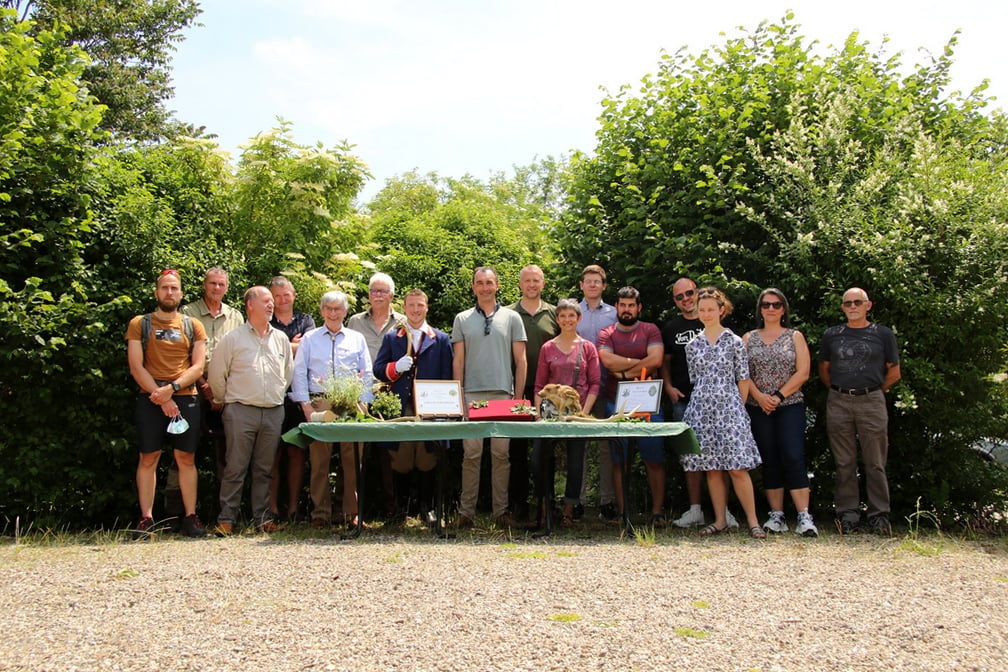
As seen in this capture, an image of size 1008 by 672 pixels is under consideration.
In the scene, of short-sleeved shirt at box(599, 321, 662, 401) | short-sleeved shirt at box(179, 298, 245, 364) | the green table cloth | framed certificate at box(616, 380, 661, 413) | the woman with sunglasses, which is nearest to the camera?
the green table cloth

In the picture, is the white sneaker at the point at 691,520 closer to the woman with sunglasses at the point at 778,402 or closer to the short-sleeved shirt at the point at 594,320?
the woman with sunglasses at the point at 778,402

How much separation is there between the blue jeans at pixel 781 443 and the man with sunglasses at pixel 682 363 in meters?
0.51

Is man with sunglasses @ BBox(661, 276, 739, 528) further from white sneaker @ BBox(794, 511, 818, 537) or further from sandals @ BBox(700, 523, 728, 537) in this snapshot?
white sneaker @ BBox(794, 511, 818, 537)

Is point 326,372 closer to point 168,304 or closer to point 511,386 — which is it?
point 168,304

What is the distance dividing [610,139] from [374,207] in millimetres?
25583

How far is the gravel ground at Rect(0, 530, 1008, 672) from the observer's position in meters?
3.82

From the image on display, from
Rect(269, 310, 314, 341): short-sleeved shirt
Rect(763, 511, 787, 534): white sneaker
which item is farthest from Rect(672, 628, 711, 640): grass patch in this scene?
Rect(269, 310, 314, 341): short-sleeved shirt

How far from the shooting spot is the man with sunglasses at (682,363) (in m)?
7.34

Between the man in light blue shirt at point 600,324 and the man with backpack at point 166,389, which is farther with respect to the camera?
the man in light blue shirt at point 600,324

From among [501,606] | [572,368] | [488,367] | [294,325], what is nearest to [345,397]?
[488,367]

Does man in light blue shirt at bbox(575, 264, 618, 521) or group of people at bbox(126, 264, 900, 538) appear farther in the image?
man in light blue shirt at bbox(575, 264, 618, 521)

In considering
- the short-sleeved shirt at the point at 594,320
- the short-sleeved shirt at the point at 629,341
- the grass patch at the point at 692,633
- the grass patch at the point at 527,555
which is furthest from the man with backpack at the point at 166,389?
the grass patch at the point at 692,633

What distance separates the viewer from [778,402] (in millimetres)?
6996

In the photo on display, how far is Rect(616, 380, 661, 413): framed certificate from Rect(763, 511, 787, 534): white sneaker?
1.28 meters
